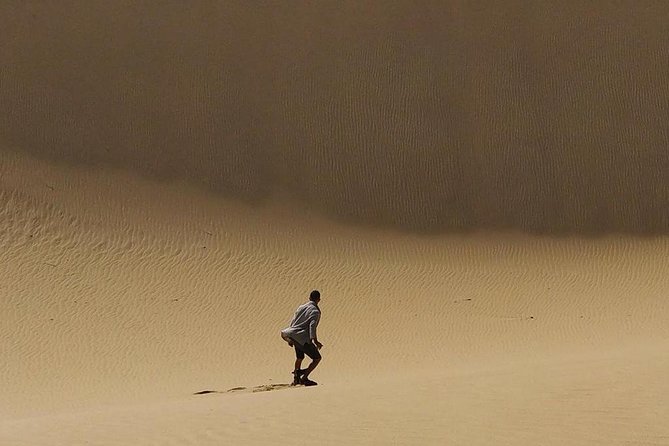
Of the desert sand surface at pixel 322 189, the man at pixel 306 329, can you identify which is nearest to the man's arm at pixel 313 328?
the man at pixel 306 329

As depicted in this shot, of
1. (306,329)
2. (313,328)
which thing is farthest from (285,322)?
(313,328)

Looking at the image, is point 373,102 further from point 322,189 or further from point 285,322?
point 285,322

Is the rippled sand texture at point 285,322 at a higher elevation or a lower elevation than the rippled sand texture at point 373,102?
lower

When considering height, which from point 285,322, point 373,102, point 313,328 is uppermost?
point 373,102

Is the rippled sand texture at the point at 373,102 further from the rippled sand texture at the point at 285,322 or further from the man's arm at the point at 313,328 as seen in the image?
the man's arm at the point at 313,328

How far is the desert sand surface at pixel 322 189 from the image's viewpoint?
17.1 m

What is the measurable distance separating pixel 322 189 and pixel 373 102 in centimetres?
319

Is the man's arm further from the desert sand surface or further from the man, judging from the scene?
the desert sand surface

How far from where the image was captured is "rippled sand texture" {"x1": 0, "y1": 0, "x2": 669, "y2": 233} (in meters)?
24.0

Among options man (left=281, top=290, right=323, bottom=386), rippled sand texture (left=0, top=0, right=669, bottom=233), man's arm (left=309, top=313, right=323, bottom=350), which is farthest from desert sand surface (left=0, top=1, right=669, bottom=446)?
man's arm (left=309, top=313, right=323, bottom=350)

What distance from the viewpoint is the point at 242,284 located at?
2017cm

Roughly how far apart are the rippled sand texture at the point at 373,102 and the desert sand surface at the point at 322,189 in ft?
0.21

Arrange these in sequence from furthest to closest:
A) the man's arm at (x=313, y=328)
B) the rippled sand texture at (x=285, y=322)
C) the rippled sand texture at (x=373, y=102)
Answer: the rippled sand texture at (x=373, y=102) < the man's arm at (x=313, y=328) < the rippled sand texture at (x=285, y=322)

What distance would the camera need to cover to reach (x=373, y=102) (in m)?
25.8
